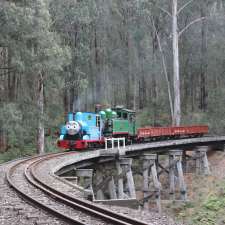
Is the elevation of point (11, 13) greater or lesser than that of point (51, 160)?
greater

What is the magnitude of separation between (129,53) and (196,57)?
790 centimetres

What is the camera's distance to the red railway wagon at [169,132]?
1149 inches

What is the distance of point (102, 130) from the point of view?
2539 cm

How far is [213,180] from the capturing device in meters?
24.2

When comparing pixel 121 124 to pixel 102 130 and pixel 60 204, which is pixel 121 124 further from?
pixel 60 204

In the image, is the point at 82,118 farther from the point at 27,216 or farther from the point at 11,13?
the point at 27,216

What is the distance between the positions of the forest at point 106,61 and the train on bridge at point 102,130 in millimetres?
2614

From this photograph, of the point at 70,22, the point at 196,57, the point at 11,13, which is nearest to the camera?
the point at 11,13

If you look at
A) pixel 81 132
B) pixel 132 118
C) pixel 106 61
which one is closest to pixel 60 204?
pixel 81 132

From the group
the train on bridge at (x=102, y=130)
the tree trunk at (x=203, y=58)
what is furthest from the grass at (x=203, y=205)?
the tree trunk at (x=203, y=58)

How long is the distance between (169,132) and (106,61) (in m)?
21.1

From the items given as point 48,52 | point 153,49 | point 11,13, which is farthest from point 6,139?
point 153,49

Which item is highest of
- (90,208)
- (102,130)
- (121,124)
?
(121,124)

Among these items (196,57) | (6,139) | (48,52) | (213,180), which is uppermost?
(196,57)
